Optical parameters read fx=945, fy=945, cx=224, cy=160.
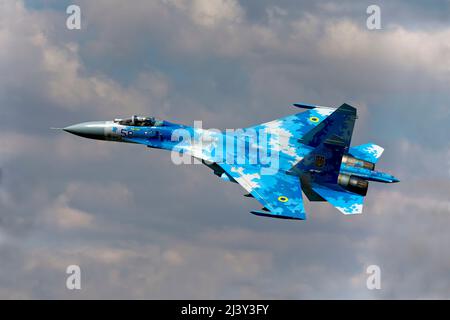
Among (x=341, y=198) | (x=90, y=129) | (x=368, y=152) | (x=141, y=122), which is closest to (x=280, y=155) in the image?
(x=341, y=198)

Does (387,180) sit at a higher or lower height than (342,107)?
lower

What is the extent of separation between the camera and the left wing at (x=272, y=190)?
64.2 m

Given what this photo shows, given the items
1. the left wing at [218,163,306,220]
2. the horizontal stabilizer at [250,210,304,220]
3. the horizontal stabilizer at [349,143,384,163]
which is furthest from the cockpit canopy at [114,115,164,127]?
the horizontal stabilizer at [349,143,384,163]

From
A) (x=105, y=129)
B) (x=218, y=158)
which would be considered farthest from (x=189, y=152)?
(x=105, y=129)

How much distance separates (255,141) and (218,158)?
3.53m

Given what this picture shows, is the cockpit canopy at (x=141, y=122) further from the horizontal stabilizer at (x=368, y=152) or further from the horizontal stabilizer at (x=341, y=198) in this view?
the horizontal stabilizer at (x=368, y=152)

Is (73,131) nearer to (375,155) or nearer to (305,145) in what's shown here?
(305,145)

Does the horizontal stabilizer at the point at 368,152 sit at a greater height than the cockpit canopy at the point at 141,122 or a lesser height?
lesser

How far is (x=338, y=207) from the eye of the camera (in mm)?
67062

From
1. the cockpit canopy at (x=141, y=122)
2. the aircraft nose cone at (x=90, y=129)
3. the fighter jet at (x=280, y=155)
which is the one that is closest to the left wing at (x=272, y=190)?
the fighter jet at (x=280, y=155)

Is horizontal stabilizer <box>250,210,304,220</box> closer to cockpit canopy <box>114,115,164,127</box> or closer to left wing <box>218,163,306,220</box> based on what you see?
left wing <box>218,163,306,220</box>

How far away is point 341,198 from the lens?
67.8 meters

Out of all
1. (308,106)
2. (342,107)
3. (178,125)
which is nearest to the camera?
(342,107)

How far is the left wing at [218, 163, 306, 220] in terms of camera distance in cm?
6419
